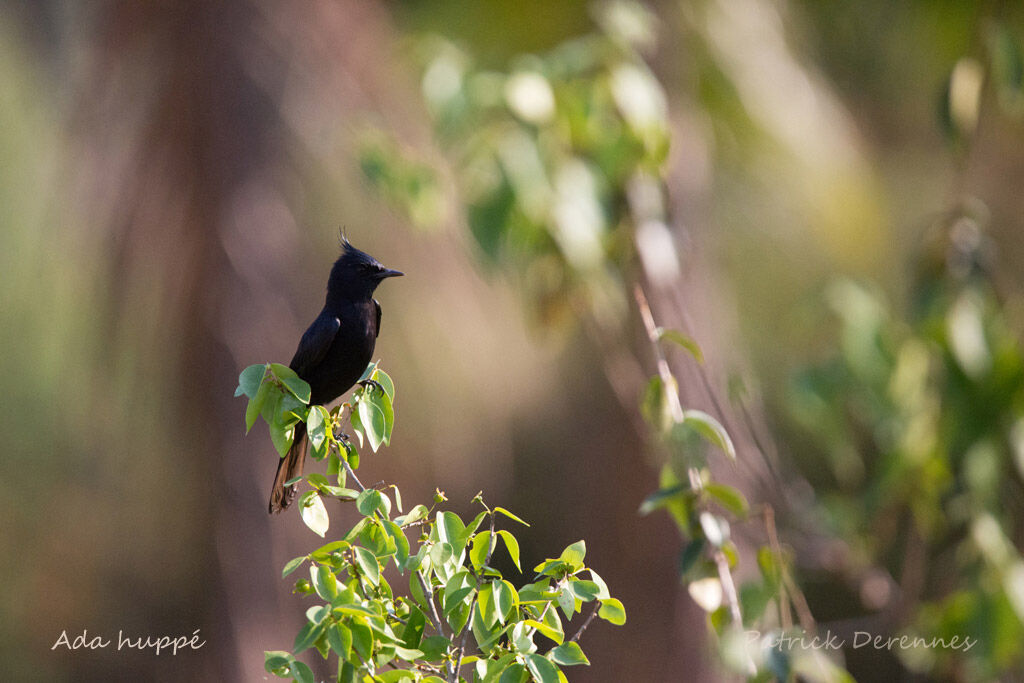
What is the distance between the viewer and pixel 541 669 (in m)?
1.51

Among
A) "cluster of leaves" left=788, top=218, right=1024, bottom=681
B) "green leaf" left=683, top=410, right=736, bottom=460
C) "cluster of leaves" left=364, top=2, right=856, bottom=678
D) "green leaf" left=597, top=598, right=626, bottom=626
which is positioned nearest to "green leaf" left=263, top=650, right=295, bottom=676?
"green leaf" left=597, top=598, right=626, bottom=626

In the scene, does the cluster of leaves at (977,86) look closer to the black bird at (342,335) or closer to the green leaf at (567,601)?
the black bird at (342,335)

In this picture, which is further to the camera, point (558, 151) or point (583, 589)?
point (558, 151)

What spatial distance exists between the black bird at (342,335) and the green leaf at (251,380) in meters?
0.88

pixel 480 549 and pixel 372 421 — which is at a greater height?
pixel 372 421

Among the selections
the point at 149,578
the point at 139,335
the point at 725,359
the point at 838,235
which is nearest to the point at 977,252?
the point at 725,359

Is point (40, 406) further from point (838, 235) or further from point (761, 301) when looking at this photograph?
point (838, 235)

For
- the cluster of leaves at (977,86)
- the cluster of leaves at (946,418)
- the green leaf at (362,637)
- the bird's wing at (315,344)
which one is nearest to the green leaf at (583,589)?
the green leaf at (362,637)

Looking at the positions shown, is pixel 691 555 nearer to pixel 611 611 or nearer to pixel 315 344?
pixel 611 611

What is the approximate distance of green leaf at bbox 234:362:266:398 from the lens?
5.61 feet

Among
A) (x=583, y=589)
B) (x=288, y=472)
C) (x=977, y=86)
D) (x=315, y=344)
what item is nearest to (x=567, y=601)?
(x=583, y=589)

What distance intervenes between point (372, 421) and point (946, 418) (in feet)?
6.41

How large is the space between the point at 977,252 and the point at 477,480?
354cm

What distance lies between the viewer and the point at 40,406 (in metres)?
9.69
